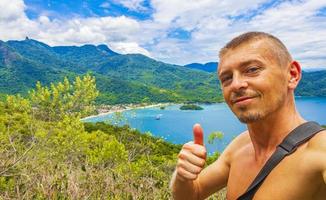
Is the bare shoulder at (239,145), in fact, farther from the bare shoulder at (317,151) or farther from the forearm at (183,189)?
the bare shoulder at (317,151)

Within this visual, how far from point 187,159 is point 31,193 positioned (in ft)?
7.38

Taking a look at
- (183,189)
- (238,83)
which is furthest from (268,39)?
(183,189)

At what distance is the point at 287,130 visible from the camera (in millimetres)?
1721

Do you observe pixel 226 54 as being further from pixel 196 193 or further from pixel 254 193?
pixel 196 193

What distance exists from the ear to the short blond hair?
3 cm

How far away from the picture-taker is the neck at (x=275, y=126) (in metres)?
1.71

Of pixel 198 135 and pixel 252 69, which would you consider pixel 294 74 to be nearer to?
pixel 252 69

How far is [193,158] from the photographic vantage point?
73.5 inches

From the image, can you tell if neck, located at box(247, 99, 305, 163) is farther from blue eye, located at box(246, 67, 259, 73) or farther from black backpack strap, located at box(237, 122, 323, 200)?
blue eye, located at box(246, 67, 259, 73)

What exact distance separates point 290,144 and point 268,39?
599mm

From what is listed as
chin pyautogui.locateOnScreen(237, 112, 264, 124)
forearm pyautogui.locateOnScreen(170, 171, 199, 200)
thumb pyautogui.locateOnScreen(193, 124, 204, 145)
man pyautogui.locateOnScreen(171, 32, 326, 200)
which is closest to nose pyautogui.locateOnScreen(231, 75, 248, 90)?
man pyautogui.locateOnScreen(171, 32, 326, 200)

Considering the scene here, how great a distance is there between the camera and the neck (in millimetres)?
1709

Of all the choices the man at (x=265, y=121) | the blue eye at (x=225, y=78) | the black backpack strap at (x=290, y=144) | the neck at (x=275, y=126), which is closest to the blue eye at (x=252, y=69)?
the man at (x=265, y=121)

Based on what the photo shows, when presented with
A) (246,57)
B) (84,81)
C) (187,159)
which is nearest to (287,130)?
(246,57)
